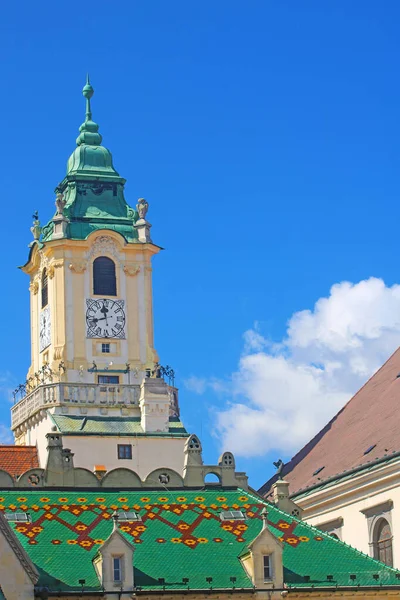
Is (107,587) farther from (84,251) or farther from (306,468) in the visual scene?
(84,251)

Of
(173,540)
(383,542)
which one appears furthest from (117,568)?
(383,542)

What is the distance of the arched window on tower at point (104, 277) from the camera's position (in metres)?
90.2

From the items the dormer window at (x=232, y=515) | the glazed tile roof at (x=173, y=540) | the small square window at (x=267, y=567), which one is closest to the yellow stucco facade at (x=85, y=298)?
the glazed tile roof at (x=173, y=540)

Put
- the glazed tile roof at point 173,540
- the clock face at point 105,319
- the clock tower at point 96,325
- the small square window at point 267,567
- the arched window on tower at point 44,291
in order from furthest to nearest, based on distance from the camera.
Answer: the arched window on tower at point 44,291 → the clock face at point 105,319 → the clock tower at point 96,325 → the small square window at point 267,567 → the glazed tile roof at point 173,540

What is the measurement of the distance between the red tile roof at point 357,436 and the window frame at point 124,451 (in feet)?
24.7

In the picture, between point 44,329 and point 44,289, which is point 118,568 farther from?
point 44,289

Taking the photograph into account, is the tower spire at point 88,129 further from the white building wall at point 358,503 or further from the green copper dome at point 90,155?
the white building wall at point 358,503

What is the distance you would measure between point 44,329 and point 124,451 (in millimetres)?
10127

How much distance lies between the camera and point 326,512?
70.5 m

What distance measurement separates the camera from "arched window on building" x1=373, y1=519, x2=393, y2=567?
6494cm

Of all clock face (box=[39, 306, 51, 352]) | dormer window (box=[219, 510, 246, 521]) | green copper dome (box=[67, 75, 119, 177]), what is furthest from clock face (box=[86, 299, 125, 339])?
dormer window (box=[219, 510, 246, 521])

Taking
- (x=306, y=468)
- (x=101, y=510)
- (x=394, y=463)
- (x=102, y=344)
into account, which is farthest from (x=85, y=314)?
(x=101, y=510)

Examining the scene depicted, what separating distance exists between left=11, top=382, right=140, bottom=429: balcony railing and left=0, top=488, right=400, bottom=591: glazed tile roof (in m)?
29.1

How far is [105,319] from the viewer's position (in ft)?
294
